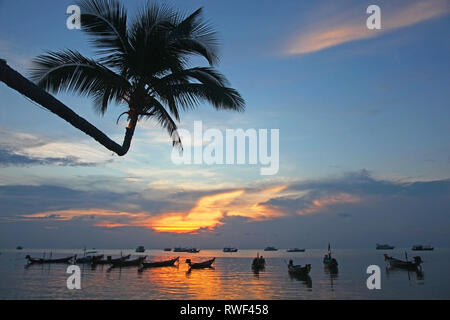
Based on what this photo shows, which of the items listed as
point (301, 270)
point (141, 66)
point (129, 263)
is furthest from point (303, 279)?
point (141, 66)

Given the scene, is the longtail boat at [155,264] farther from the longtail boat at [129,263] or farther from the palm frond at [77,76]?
the palm frond at [77,76]

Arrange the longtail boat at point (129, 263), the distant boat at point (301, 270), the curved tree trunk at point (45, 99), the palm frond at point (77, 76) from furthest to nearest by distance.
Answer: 1. the longtail boat at point (129, 263)
2. the distant boat at point (301, 270)
3. the palm frond at point (77, 76)
4. the curved tree trunk at point (45, 99)

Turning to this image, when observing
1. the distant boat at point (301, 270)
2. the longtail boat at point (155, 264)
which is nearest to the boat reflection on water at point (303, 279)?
the distant boat at point (301, 270)

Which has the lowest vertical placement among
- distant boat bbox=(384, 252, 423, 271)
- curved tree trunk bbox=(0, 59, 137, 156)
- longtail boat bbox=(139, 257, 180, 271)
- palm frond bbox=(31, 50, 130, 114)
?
longtail boat bbox=(139, 257, 180, 271)

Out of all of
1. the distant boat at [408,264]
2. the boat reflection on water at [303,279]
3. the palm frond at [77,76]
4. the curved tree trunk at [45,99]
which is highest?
the palm frond at [77,76]

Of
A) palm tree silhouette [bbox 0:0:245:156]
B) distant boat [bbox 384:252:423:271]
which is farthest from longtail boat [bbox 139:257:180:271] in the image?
palm tree silhouette [bbox 0:0:245:156]

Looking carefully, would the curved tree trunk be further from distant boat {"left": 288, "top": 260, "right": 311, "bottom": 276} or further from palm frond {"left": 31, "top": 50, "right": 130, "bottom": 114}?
distant boat {"left": 288, "top": 260, "right": 311, "bottom": 276}

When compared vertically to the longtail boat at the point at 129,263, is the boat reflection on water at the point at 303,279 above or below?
above

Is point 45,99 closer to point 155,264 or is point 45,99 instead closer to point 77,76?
point 77,76

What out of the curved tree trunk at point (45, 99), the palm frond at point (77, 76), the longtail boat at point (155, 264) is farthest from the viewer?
the longtail boat at point (155, 264)

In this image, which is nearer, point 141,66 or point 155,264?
point 141,66

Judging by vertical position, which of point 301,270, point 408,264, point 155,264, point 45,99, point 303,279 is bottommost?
point 155,264
